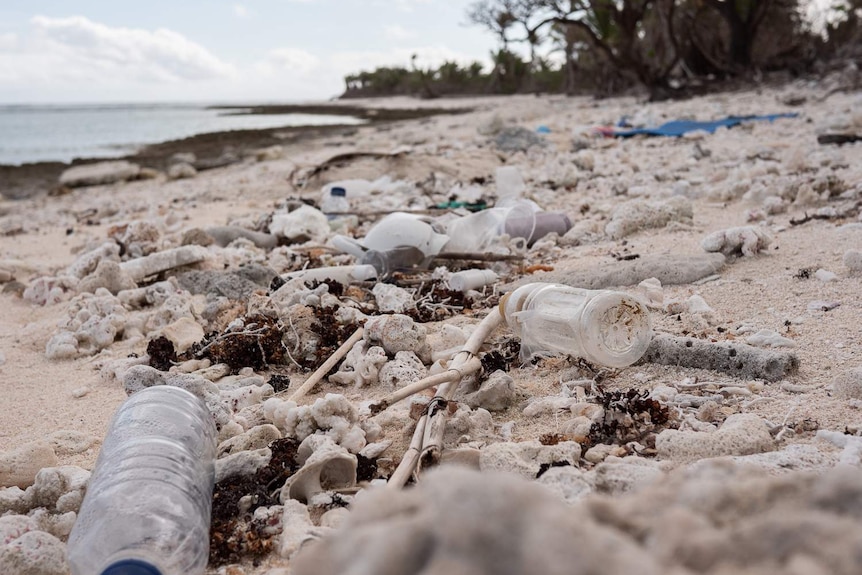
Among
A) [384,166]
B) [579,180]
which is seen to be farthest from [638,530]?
[384,166]

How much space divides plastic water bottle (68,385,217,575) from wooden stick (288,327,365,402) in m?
0.49

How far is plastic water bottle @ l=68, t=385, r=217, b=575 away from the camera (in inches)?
60.2

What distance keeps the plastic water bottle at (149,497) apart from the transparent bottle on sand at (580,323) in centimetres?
126

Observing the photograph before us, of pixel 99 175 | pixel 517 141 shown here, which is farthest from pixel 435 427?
pixel 99 175

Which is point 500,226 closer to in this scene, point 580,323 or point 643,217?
point 643,217

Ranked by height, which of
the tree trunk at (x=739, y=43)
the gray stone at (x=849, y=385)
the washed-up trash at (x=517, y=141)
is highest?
the tree trunk at (x=739, y=43)

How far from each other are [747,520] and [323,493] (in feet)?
4.37

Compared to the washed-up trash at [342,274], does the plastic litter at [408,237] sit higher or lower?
higher

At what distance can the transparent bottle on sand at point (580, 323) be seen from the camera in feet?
7.88

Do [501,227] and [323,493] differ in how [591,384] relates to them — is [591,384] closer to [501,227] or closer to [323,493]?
[323,493]

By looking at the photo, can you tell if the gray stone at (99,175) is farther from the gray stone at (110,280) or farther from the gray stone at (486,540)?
the gray stone at (486,540)

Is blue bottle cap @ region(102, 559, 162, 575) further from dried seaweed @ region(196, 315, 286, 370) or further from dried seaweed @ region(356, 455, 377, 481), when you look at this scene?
dried seaweed @ region(196, 315, 286, 370)

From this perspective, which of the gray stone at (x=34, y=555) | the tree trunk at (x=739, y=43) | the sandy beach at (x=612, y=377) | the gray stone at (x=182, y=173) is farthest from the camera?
the tree trunk at (x=739, y=43)

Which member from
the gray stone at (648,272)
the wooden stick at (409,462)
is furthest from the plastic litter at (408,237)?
the wooden stick at (409,462)
